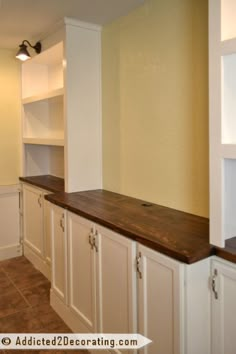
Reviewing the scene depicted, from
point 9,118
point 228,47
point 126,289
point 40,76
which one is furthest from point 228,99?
point 9,118

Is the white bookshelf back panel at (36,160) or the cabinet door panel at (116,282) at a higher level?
the white bookshelf back panel at (36,160)

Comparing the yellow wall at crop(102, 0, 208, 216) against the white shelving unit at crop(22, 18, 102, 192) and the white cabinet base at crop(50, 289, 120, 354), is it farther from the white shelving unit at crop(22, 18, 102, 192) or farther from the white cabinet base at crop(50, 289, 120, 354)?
the white cabinet base at crop(50, 289, 120, 354)

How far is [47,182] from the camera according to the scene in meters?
3.20

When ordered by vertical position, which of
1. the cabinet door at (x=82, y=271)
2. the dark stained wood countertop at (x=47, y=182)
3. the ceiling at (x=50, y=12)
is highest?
the ceiling at (x=50, y=12)

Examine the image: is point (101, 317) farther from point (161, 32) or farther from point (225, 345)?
point (161, 32)

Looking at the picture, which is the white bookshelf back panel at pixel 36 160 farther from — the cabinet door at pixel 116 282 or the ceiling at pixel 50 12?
the cabinet door at pixel 116 282

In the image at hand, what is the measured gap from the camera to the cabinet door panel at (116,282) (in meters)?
1.67

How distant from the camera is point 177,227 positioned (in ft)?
5.64

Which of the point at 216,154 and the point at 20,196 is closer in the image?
the point at 216,154

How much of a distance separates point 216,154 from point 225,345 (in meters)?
0.84

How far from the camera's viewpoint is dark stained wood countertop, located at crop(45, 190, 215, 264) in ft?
4.67

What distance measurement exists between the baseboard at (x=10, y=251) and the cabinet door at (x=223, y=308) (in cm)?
269

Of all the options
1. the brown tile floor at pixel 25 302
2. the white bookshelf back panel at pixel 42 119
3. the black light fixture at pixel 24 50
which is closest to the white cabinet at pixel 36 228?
the brown tile floor at pixel 25 302

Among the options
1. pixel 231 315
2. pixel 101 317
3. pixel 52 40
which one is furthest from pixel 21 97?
pixel 231 315
